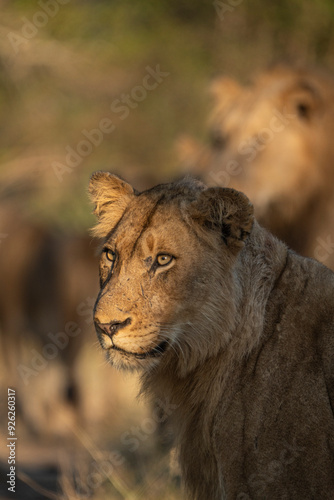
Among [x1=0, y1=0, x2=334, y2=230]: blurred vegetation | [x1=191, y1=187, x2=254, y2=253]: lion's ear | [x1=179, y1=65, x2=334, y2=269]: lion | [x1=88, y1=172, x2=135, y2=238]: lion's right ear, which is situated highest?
[x1=0, y1=0, x2=334, y2=230]: blurred vegetation

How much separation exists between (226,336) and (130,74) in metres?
12.9

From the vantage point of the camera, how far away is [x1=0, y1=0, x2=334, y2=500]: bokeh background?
666 cm

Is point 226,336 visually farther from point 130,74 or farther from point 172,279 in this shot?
point 130,74

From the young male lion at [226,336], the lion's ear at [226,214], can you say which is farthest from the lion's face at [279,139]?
the lion's ear at [226,214]

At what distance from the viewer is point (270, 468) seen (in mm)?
3256

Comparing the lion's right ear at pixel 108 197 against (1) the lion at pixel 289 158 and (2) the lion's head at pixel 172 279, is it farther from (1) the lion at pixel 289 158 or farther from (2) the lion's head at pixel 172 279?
(1) the lion at pixel 289 158

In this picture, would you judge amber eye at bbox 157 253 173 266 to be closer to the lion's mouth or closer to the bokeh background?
the lion's mouth

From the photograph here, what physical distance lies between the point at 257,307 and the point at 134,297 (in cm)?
65

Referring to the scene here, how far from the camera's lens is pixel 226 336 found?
3.52m

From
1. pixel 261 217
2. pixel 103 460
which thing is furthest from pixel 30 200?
pixel 103 460

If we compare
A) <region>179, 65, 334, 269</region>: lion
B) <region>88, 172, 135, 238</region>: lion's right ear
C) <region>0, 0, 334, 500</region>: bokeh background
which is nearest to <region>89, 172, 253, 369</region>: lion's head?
<region>88, 172, 135, 238</region>: lion's right ear

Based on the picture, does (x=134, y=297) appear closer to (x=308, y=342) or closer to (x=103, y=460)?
(x=308, y=342)

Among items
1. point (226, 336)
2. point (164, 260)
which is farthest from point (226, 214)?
point (226, 336)

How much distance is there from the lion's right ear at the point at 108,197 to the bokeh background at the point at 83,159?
695 millimetres
